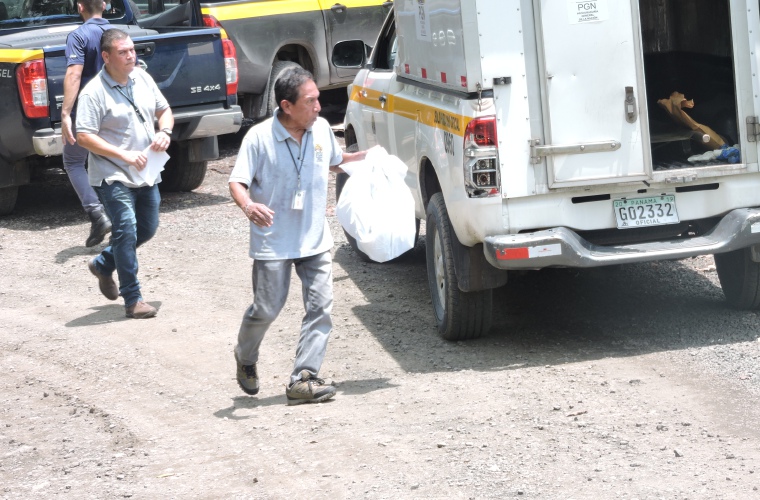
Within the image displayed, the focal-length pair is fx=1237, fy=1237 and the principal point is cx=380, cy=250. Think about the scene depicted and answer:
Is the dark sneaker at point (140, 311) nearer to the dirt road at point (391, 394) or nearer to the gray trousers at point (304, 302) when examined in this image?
the dirt road at point (391, 394)

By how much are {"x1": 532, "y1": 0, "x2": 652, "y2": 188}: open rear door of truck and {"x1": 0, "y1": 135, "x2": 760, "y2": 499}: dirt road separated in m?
1.05

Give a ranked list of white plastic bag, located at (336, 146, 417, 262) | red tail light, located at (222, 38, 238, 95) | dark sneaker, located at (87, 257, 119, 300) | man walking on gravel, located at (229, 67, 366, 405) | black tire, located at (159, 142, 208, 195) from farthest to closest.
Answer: black tire, located at (159, 142, 208, 195) < red tail light, located at (222, 38, 238, 95) < dark sneaker, located at (87, 257, 119, 300) < white plastic bag, located at (336, 146, 417, 262) < man walking on gravel, located at (229, 67, 366, 405)

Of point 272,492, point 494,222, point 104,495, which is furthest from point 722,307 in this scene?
point 104,495

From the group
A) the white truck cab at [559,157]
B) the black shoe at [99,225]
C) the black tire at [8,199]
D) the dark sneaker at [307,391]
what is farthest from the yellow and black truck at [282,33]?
the dark sneaker at [307,391]

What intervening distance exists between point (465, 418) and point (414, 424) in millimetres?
242

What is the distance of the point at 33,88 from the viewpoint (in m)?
10.2

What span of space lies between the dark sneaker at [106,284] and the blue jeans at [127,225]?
6 centimetres

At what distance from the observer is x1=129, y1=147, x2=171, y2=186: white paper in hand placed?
7777 millimetres

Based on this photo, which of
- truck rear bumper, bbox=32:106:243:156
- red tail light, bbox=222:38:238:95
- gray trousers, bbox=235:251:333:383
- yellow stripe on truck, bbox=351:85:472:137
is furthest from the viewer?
red tail light, bbox=222:38:238:95

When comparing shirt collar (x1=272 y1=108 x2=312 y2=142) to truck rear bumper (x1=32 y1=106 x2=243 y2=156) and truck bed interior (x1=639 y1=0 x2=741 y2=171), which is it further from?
truck rear bumper (x1=32 y1=106 x2=243 y2=156)

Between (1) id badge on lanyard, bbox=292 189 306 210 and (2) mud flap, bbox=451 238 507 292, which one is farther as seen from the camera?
(2) mud flap, bbox=451 238 507 292

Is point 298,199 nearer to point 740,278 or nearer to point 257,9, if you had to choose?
point 740,278

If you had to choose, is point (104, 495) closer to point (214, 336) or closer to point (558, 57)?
point (214, 336)

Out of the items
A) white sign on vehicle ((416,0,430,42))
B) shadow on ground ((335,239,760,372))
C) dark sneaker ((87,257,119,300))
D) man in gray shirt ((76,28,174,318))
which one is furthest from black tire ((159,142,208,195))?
white sign on vehicle ((416,0,430,42))
